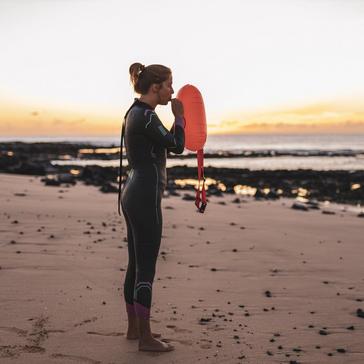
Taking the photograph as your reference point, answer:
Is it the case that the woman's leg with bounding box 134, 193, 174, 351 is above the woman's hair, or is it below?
below

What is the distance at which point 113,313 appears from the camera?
5.69 metres

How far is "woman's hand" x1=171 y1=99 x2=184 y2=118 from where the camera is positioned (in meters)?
4.69

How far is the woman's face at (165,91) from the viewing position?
4.64m

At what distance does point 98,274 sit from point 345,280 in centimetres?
349

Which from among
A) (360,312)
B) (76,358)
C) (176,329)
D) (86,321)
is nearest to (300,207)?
(360,312)

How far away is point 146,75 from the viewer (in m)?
4.58

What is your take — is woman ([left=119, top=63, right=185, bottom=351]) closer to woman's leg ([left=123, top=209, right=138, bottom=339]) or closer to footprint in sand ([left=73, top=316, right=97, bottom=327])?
woman's leg ([left=123, top=209, right=138, bottom=339])

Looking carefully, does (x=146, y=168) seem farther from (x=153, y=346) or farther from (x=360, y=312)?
(x=360, y=312)

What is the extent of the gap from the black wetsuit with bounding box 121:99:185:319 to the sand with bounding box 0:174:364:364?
0.75 m

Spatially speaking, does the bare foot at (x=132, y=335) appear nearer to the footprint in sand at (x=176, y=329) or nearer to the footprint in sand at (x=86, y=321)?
the footprint in sand at (x=176, y=329)

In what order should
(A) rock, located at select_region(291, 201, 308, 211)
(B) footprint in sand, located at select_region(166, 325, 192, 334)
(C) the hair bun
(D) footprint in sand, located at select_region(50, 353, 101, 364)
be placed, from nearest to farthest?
(D) footprint in sand, located at select_region(50, 353, 101, 364)
(C) the hair bun
(B) footprint in sand, located at select_region(166, 325, 192, 334)
(A) rock, located at select_region(291, 201, 308, 211)

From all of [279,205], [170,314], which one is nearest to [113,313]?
[170,314]

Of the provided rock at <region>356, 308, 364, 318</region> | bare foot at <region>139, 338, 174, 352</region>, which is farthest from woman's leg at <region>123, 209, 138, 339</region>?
rock at <region>356, 308, 364, 318</region>

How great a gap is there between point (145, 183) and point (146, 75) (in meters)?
0.97
